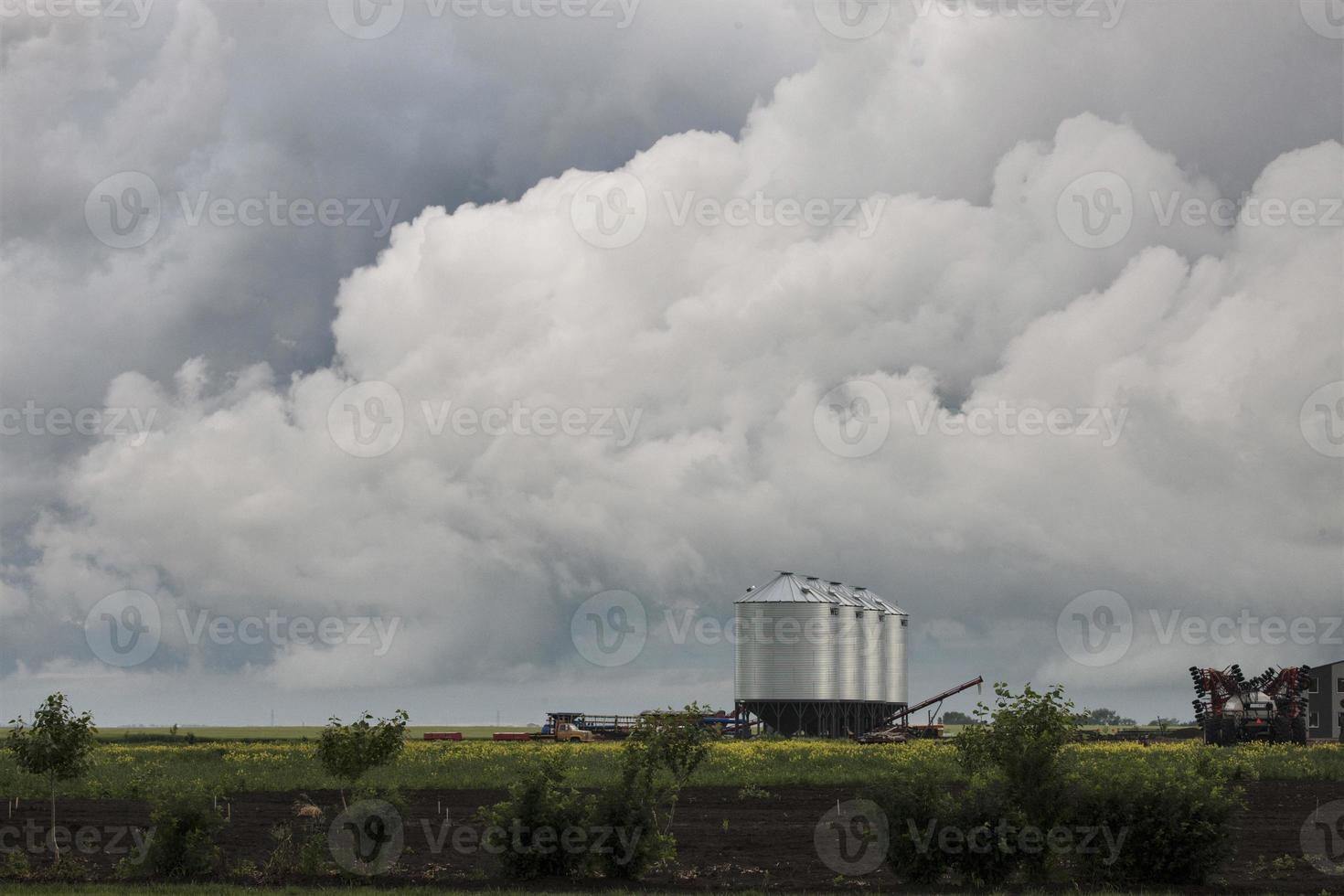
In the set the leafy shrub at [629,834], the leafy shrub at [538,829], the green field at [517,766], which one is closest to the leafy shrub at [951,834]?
the leafy shrub at [629,834]

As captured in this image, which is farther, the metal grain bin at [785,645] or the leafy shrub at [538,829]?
Answer: the metal grain bin at [785,645]

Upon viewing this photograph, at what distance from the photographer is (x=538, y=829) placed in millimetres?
21375

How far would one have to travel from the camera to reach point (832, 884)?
69.4ft

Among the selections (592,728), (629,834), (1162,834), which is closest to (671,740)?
(629,834)

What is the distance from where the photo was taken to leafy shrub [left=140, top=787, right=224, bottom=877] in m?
22.4

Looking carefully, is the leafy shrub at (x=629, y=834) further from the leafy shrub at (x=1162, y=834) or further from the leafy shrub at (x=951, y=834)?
the leafy shrub at (x=1162, y=834)

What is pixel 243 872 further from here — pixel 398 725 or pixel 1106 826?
pixel 1106 826

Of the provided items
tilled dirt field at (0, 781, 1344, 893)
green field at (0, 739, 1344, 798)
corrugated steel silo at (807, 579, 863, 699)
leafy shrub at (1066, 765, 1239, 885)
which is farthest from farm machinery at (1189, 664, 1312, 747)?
leafy shrub at (1066, 765, 1239, 885)

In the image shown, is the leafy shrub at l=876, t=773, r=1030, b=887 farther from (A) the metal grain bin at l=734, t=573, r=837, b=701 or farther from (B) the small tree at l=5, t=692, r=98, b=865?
(A) the metal grain bin at l=734, t=573, r=837, b=701

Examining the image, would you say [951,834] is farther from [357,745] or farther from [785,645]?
[785,645]

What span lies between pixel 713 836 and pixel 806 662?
60113mm

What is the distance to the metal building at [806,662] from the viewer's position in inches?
3401

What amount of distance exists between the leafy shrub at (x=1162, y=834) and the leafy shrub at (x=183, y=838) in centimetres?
1591

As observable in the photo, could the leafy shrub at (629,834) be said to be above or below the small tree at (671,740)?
below
